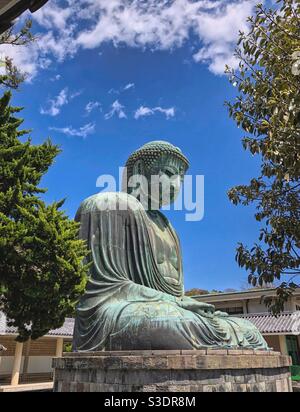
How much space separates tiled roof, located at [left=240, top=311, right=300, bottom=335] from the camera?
16.8m

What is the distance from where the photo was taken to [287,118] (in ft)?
12.7

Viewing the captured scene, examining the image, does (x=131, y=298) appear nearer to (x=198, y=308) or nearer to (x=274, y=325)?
(x=198, y=308)

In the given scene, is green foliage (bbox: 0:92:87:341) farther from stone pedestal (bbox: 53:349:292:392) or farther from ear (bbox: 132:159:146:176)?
ear (bbox: 132:159:146:176)

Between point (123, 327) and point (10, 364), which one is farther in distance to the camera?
point (10, 364)

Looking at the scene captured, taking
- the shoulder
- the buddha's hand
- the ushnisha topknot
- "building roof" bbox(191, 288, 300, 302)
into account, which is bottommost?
the buddha's hand

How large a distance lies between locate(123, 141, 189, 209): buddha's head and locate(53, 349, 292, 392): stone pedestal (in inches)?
136

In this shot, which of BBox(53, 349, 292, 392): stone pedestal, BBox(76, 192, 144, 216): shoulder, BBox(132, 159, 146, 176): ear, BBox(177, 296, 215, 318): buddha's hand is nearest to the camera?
BBox(53, 349, 292, 392): stone pedestal

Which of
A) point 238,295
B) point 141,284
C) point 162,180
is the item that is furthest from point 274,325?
A: point 141,284

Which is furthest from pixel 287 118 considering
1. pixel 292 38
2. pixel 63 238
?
pixel 63 238

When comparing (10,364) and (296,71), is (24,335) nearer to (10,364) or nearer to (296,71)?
(296,71)

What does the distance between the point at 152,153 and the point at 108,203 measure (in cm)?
152

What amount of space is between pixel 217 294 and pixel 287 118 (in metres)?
17.7

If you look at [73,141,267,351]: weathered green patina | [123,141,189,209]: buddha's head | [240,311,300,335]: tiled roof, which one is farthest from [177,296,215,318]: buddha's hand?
[240,311,300,335]: tiled roof
